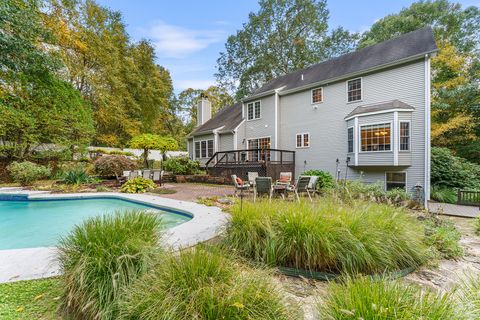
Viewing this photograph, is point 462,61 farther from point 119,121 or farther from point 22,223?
point 119,121

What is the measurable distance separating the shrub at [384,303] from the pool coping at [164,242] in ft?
5.15

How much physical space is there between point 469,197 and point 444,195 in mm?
945

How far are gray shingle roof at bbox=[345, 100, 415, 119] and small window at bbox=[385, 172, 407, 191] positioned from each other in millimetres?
3166

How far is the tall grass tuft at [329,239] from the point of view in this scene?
291cm

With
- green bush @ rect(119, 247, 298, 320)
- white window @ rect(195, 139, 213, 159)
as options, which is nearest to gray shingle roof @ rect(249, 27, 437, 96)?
white window @ rect(195, 139, 213, 159)

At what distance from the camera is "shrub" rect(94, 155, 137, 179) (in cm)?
1416

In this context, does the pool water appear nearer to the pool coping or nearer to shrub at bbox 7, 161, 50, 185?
the pool coping

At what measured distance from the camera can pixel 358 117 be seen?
38.1 ft

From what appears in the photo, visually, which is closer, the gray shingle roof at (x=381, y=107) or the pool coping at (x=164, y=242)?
the pool coping at (x=164, y=242)

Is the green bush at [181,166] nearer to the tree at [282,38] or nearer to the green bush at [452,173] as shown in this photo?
the tree at [282,38]

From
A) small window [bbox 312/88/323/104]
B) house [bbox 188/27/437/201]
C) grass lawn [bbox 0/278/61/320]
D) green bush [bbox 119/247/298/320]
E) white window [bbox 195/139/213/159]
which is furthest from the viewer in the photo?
white window [bbox 195/139/213/159]

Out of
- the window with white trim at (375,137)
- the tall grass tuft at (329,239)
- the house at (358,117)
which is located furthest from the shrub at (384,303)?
the window with white trim at (375,137)

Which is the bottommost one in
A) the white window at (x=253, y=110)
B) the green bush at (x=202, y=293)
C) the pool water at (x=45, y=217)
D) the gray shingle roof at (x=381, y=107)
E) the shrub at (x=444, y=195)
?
the pool water at (x=45, y=217)

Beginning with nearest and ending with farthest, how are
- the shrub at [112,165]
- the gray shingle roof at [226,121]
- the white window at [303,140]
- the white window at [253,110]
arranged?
the shrub at [112,165], the white window at [303,140], the white window at [253,110], the gray shingle roof at [226,121]
